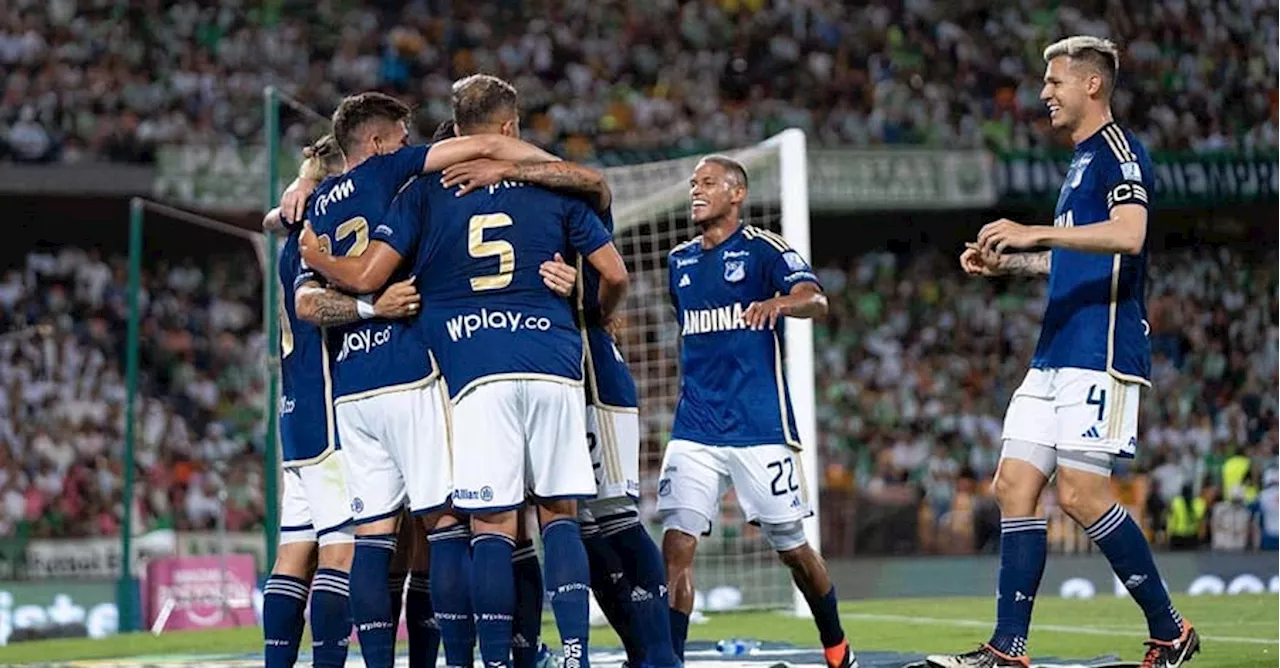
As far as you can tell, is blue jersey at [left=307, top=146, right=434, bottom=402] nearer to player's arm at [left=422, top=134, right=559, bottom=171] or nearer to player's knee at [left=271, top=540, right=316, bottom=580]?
player's arm at [left=422, top=134, right=559, bottom=171]

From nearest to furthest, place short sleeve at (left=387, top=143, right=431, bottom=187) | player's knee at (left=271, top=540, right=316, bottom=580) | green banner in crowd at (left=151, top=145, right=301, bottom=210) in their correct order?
short sleeve at (left=387, top=143, right=431, bottom=187)
player's knee at (left=271, top=540, right=316, bottom=580)
green banner in crowd at (left=151, top=145, right=301, bottom=210)

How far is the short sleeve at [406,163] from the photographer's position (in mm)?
7883

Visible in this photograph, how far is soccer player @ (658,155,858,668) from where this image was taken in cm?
936

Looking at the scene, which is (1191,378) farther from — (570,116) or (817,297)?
(817,297)

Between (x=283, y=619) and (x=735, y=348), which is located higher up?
(x=735, y=348)

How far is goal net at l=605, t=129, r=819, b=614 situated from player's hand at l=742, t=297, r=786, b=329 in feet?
17.2

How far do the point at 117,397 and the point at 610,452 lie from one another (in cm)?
1731

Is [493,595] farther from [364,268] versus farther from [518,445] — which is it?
[364,268]

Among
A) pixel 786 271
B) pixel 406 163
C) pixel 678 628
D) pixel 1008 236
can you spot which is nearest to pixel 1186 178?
pixel 786 271

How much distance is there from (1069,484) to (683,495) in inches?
80.8

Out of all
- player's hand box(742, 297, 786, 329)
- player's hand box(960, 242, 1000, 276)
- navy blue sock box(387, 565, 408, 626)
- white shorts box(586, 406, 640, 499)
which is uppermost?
player's hand box(960, 242, 1000, 276)

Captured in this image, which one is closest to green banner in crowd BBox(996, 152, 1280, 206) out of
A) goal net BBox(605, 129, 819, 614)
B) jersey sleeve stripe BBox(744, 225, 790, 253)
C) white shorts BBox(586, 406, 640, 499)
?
goal net BBox(605, 129, 819, 614)

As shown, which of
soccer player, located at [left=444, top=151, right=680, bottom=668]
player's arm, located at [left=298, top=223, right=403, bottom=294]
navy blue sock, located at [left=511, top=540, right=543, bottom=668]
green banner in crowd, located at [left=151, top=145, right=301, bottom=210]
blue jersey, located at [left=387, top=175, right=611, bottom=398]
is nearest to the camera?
blue jersey, located at [left=387, top=175, right=611, bottom=398]

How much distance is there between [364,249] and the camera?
7.91 meters
